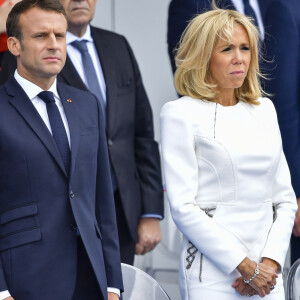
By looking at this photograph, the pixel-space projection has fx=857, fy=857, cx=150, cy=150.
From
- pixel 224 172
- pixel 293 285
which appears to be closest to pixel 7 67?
pixel 224 172

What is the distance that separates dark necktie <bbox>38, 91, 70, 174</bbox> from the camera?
110 inches

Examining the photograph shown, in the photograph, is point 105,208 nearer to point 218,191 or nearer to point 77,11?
point 218,191

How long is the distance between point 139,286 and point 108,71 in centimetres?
108

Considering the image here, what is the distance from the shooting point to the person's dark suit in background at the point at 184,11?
374cm

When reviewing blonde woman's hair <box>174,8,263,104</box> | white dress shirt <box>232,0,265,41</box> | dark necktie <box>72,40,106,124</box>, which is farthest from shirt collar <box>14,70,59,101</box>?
white dress shirt <box>232,0,265,41</box>

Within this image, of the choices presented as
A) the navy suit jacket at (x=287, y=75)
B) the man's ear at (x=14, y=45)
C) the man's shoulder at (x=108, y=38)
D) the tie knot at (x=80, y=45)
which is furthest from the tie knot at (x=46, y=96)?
the navy suit jacket at (x=287, y=75)

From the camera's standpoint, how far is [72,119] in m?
2.86

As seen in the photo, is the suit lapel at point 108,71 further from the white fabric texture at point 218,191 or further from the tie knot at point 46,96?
the tie knot at point 46,96

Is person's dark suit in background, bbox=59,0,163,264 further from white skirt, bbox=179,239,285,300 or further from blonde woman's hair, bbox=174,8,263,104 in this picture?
white skirt, bbox=179,239,285,300

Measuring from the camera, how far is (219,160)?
305 centimetres

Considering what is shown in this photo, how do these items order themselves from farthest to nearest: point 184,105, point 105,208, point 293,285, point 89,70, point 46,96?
point 89,70, point 293,285, point 184,105, point 105,208, point 46,96

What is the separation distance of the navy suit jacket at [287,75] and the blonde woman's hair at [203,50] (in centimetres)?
57

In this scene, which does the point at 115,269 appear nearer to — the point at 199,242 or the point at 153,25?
the point at 199,242

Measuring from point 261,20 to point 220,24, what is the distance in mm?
792
